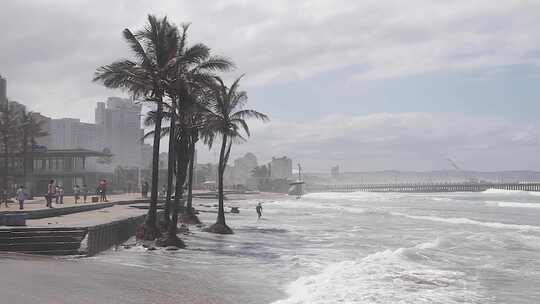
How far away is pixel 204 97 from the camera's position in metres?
24.0

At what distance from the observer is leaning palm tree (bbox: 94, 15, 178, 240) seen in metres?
20.8

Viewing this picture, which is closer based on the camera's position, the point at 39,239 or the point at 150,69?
Answer: the point at 39,239

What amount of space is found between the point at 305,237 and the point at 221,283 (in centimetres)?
1535

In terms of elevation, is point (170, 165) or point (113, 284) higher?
point (170, 165)

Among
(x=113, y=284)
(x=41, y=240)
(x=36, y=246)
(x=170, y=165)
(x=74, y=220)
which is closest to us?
(x=113, y=284)

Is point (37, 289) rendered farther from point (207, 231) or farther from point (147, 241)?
point (207, 231)

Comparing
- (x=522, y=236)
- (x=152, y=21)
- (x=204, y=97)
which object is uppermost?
(x=152, y=21)

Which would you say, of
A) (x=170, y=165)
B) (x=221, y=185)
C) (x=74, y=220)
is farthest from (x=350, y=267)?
(x=221, y=185)

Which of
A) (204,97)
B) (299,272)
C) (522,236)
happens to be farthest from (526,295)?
(522,236)

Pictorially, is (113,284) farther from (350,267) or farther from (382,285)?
(350,267)

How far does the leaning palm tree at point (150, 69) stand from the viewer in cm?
2080

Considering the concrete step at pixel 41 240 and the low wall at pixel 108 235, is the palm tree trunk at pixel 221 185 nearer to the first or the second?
the low wall at pixel 108 235

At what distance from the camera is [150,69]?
2084 cm

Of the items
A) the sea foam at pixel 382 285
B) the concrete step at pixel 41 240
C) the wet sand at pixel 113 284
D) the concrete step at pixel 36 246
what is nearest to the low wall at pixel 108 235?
the concrete step at pixel 41 240
